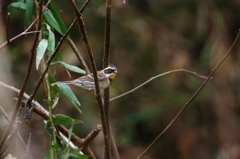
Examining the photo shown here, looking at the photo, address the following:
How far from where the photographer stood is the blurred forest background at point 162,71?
15.1 ft

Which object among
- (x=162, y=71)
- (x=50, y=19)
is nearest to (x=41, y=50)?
(x=50, y=19)

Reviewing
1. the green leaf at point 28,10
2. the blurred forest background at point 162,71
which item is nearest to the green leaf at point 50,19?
the green leaf at point 28,10

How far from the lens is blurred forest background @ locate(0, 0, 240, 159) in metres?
4.60

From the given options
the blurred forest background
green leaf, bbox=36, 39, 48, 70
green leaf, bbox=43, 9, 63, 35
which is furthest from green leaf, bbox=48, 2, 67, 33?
the blurred forest background

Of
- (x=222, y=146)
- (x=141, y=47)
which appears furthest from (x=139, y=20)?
(x=222, y=146)

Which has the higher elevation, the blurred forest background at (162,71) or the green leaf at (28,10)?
the green leaf at (28,10)

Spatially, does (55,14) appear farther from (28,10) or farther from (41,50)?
(41,50)

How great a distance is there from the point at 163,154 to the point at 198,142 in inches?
20.4

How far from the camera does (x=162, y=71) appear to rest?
16.1ft

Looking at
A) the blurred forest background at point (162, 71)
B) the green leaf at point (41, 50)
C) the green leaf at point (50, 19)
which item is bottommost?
the blurred forest background at point (162, 71)

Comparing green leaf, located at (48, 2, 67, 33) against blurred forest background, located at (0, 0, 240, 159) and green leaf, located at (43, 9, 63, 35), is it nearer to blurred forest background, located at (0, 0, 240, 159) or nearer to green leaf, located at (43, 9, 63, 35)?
green leaf, located at (43, 9, 63, 35)

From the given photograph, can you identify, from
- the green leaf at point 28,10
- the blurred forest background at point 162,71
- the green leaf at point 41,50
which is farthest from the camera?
the blurred forest background at point 162,71

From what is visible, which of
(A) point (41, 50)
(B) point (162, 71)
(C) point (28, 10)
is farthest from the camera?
(B) point (162, 71)

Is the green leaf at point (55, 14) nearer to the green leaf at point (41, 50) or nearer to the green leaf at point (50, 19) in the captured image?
the green leaf at point (50, 19)
